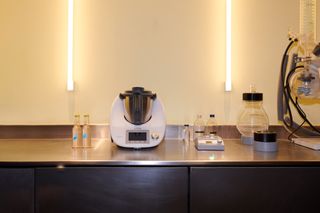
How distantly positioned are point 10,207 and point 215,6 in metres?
1.49

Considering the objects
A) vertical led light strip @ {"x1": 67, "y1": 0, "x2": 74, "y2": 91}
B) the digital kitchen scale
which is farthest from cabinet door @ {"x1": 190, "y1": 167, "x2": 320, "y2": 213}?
vertical led light strip @ {"x1": 67, "y1": 0, "x2": 74, "y2": 91}

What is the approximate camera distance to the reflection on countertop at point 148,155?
0.99 m

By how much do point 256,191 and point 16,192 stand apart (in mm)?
936

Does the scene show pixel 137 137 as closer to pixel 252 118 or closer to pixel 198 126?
pixel 198 126

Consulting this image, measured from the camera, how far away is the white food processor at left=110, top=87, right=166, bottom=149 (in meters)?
1.21

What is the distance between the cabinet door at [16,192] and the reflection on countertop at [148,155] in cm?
5

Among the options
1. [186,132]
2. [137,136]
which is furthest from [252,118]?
[137,136]

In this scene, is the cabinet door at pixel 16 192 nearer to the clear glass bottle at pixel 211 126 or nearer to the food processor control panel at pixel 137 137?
the food processor control panel at pixel 137 137

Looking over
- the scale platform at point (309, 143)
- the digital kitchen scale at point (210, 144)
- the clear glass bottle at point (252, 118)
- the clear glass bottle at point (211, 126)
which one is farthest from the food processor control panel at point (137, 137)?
the scale platform at point (309, 143)

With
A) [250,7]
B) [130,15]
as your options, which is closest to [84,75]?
[130,15]

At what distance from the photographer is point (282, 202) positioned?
3.24 feet

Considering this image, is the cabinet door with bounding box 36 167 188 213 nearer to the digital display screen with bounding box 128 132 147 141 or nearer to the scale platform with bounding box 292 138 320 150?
the digital display screen with bounding box 128 132 147 141

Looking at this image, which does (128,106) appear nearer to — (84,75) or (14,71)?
(84,75)

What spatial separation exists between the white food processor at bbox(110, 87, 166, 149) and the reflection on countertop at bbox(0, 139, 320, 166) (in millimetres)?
45
